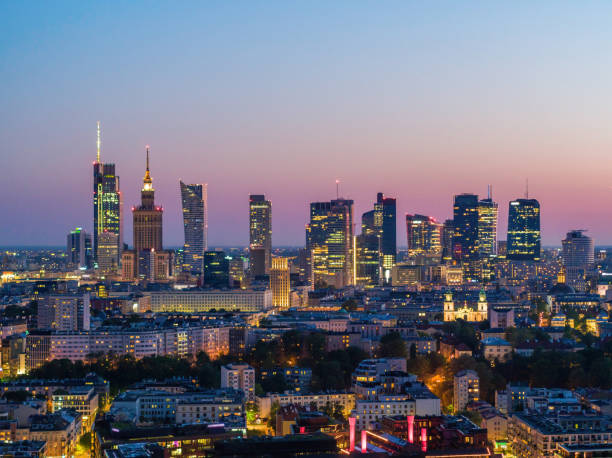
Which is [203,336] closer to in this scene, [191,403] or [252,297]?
[191,403]

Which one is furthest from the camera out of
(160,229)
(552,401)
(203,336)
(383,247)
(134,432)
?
(383,247)

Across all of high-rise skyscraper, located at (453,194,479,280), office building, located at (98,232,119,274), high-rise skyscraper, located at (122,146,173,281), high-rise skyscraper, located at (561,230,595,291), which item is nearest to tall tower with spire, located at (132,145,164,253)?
high-rise skyscraper, located at (122,146,173,281)

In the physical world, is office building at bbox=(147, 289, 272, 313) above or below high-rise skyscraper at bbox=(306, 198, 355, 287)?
below

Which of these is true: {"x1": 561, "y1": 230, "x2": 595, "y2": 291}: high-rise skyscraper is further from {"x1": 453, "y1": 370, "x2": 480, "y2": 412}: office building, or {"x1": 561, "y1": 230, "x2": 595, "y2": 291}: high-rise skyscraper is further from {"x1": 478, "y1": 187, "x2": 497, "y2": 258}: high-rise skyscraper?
{"x1": 453, "y1": 370, "x2": 480, "y2": 412}: office building

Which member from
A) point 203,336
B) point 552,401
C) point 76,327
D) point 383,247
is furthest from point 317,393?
point 383,247

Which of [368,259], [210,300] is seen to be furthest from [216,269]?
[368,259]

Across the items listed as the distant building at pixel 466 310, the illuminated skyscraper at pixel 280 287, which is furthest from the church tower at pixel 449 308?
the illuminated skyscraper at pixel 280 287

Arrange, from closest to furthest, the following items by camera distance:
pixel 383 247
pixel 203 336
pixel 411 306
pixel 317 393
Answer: pixel 317 393 → pixel 203 336 → pixel 411 306 → pixel 383 247

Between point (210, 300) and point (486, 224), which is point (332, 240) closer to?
point (486, 224)
